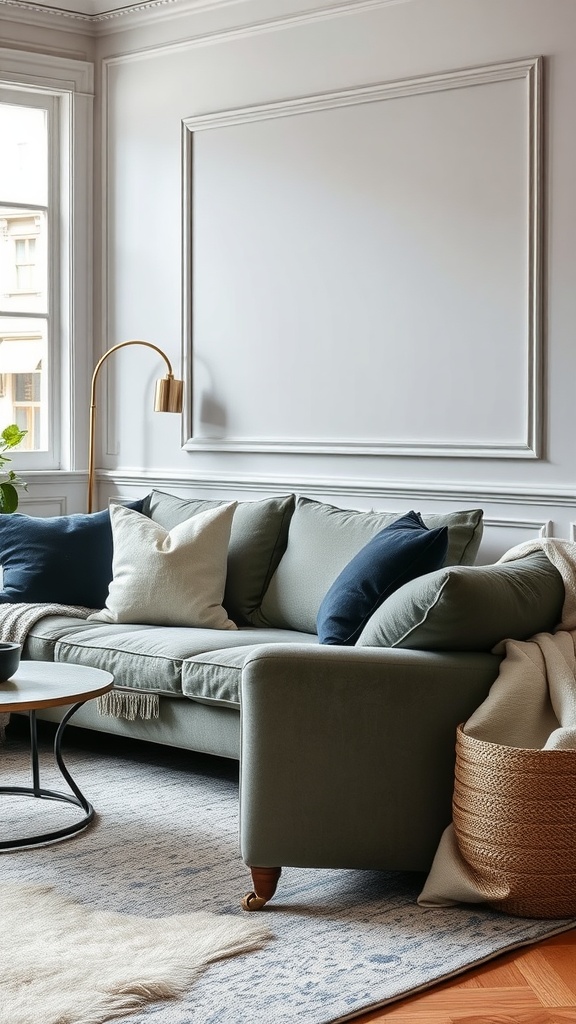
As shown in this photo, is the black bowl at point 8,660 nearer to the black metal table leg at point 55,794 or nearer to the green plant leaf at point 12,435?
the black metal table leg at point 55,794

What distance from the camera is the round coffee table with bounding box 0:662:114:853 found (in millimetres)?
3174

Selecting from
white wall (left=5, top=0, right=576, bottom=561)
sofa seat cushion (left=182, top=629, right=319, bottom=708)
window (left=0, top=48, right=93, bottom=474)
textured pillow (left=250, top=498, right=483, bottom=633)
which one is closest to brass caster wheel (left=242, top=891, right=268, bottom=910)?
sofa seat cushion (left=182, top=629, right=319, bottom=708)

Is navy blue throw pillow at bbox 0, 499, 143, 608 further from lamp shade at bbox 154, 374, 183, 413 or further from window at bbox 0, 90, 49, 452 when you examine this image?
window at bbox 0, 90, 49, 452

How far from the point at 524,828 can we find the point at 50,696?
1.26 meters

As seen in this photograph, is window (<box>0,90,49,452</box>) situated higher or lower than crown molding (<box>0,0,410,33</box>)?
lower

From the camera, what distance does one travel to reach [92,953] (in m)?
2.55

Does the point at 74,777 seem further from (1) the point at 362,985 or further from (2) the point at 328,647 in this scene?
(1) the point at 362,985

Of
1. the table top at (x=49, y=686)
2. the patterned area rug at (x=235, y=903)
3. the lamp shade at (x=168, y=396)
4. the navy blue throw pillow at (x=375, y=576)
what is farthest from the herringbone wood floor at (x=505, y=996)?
the lamp shade at (x=168, y=396)

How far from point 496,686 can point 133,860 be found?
104 centimetres

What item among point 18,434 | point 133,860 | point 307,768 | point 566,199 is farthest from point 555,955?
point 18,434

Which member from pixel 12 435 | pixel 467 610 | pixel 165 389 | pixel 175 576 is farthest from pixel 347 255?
pixel 467 610

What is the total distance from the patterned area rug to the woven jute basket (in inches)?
3.0

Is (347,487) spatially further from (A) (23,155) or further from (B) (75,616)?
(A) (23,155)

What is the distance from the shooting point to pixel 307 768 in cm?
285
